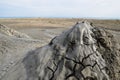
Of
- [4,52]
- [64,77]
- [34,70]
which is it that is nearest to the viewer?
[64,77]

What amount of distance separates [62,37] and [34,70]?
79 centimetres

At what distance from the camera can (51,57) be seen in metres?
4.73

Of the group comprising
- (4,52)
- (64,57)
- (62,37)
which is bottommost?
(4,52)

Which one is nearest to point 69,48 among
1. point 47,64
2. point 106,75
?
point 47,64

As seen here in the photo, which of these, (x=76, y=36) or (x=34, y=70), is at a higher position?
(x=76, y=36)

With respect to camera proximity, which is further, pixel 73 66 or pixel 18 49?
pixel 18 49

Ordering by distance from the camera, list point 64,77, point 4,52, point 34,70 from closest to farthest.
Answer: point 64,77, point 34,70, point 4,52

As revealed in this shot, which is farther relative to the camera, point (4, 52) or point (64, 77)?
point (4, 52)

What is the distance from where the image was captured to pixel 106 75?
14.8 ft

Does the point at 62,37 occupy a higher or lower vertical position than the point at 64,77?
higher

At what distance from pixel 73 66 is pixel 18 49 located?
2.73 meters

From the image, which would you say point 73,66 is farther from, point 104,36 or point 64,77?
point 104,36

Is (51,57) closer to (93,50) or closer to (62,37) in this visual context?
(62,37)

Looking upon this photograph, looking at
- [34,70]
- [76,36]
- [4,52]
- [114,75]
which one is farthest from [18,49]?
[114,75]
